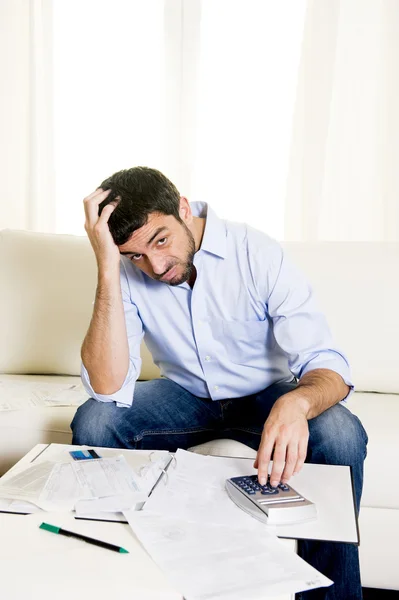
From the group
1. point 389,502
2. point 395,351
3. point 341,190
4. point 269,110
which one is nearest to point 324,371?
point 389,502

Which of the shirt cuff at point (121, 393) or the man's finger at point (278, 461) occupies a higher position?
the man's finger at point (278, 461)

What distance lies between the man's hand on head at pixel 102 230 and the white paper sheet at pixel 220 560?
0.63 meters

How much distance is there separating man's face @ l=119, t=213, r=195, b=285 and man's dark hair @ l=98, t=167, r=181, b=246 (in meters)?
0.01

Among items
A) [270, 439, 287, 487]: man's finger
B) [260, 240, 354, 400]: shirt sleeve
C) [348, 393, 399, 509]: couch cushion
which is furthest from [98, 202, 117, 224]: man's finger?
[348, 393, 399, 509]: couch cushion

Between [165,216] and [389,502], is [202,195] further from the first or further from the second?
[389,502]

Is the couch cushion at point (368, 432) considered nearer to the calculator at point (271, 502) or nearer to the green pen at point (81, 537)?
the calculator at point (271, 502)

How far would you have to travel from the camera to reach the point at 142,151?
2.82 metres

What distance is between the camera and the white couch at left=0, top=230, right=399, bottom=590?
4.99ft

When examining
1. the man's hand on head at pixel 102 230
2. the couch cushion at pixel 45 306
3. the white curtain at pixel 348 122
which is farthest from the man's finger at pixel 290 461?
the white curtain at pixel 348 122

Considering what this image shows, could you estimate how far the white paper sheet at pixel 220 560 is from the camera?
77cm

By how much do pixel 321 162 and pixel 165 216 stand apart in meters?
1.34

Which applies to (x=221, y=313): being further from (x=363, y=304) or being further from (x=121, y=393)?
(x=363, y=304)

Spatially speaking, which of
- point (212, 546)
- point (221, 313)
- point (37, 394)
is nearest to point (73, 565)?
point (212, 546)

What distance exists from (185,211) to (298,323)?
358 mm
